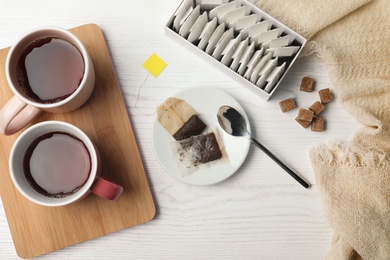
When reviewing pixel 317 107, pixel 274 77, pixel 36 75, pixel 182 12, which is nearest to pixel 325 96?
pixel 317 107

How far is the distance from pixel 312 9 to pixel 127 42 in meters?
0.42

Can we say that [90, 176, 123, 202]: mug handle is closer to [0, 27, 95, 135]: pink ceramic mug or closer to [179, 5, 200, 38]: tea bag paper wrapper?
[0, 27, 95, 135]: pink ceramic mug

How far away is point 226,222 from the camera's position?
94cm

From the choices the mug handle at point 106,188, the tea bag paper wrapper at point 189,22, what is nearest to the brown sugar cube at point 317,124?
the tea bag paper wrapper at point 189,22

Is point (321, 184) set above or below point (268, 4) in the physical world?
below

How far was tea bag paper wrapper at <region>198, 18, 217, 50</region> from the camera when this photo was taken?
88 cm

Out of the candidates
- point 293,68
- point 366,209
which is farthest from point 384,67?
point 366,209

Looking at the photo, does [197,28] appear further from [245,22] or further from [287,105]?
[287,105]

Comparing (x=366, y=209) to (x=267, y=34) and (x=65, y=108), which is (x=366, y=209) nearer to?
(x=267, y=34)

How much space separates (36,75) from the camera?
0.85m

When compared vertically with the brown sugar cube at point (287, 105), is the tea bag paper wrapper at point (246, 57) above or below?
above

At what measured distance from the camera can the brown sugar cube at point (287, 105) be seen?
93cm

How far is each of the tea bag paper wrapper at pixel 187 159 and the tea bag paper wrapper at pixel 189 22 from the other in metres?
0.23

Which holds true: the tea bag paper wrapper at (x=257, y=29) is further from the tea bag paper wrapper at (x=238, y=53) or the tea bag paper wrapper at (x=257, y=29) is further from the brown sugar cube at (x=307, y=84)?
the brown sugar cube at (x=307, y=84)
